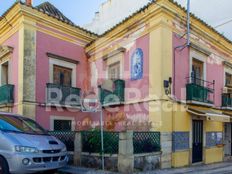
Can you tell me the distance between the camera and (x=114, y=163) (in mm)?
9445

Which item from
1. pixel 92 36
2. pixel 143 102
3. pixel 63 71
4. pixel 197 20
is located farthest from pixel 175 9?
pixel 63 71

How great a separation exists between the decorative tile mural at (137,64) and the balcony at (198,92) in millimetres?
2089

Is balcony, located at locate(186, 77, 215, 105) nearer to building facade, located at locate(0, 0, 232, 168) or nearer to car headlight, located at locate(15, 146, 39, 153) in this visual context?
building facade, located at locate(0, 0, 232, 168)

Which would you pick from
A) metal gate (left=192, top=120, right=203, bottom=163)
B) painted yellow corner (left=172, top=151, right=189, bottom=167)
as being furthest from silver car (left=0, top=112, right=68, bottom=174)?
metal gate (left=192, top=120, right=203, bottom=163)

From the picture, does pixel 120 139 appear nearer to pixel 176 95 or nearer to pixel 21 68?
pixel 176 95

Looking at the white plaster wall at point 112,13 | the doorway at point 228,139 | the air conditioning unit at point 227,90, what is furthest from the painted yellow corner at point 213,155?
the white plaster wall at point 112,13

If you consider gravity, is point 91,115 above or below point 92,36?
below

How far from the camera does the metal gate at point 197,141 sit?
12.4 meters

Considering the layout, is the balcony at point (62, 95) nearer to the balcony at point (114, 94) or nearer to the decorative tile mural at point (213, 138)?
the balcony at point (114, 94)

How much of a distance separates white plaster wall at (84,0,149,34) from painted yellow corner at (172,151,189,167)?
8.78 m

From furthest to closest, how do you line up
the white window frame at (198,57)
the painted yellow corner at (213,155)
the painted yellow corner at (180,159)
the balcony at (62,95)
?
the balcony at (62,95), the painted yellow corner at (213,155), the white window frame at (198,57), the painted yellow corner at (180,159)

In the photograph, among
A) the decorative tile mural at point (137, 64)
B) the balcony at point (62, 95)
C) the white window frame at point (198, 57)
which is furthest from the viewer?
the balcony at point (62, 95)

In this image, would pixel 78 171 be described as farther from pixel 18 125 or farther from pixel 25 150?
pixel 25 150

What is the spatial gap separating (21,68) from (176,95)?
6.89m
